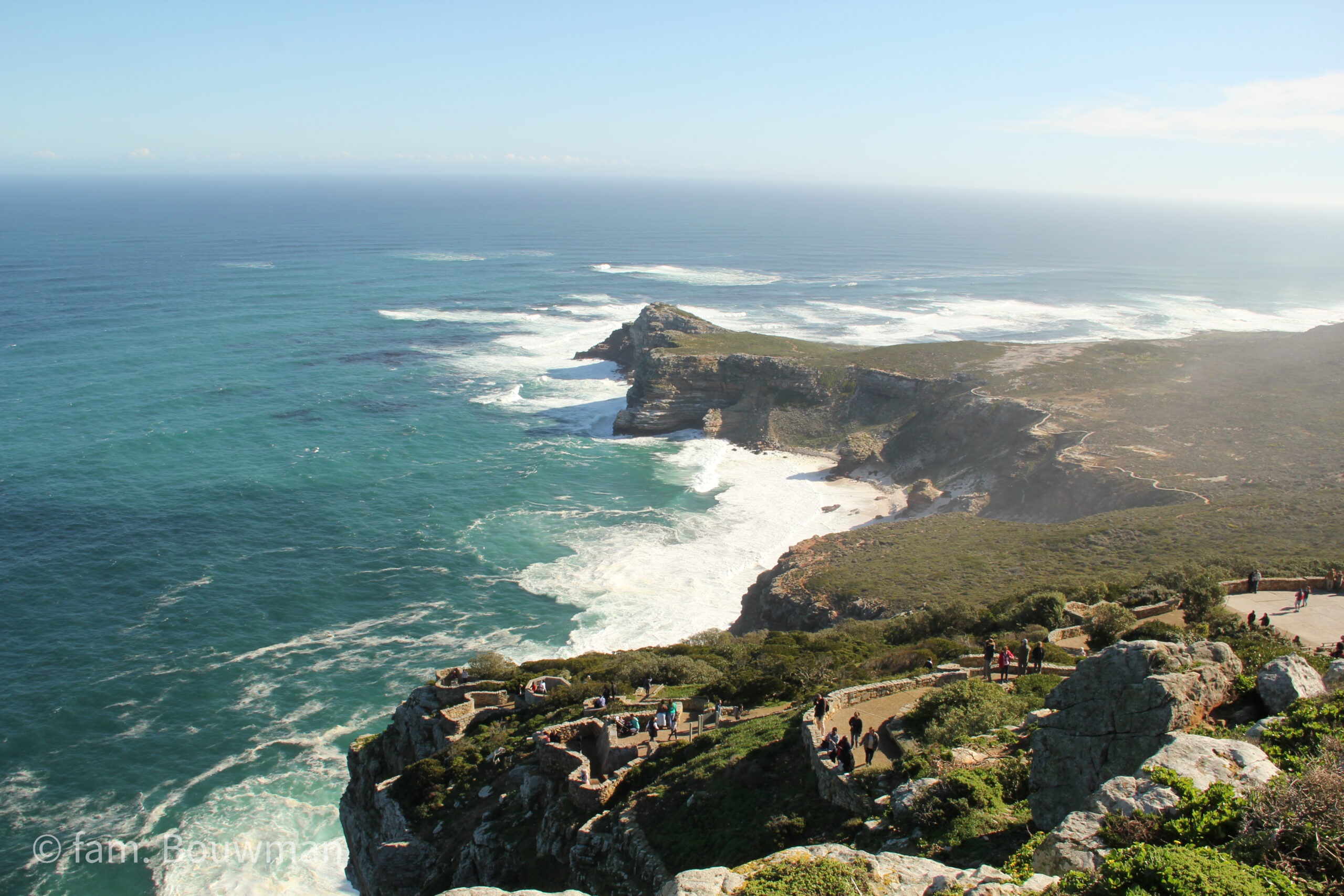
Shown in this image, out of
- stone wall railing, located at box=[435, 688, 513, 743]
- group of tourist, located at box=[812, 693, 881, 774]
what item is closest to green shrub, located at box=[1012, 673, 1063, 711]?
group of tourist, located at box=[812, 693, 881, 774]

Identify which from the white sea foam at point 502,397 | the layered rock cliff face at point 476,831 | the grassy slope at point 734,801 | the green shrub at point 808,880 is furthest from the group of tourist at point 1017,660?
the white sea foam at point 502,397

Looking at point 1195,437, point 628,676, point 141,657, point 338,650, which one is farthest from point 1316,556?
point 141,657

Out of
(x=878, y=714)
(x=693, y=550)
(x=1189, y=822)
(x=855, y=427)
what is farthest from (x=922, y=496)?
(x=1189, y=822)

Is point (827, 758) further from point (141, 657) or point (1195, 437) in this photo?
point (1195, 437)

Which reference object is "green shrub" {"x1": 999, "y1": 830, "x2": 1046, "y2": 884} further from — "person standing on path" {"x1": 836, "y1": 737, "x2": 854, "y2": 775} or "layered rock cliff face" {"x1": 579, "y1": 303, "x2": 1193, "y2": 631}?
A: "layered rock cliff face" {"x1": 579, "y1": 303, "x2": 1193, "y2": 631}

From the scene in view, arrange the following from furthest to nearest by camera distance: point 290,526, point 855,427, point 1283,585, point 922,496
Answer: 1. point 855,427
2. point 922,496
3. point 290,526
4. point 1283,585

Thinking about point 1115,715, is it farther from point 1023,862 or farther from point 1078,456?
point 1078,456
